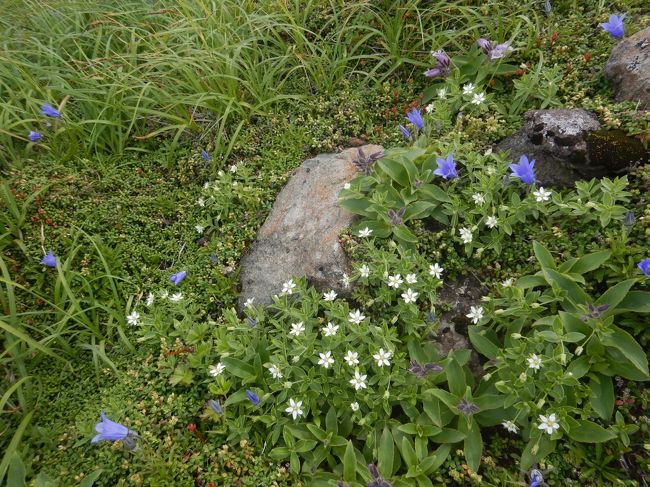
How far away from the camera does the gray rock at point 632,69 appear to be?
128 inches

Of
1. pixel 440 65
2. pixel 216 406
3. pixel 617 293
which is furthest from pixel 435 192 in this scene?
pixel 216 406

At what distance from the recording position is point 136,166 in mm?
4312

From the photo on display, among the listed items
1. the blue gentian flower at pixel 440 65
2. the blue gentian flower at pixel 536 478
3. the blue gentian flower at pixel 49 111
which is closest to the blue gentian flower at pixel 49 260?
the blue gentian flower at pixel 49 111

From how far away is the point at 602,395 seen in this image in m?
2.47

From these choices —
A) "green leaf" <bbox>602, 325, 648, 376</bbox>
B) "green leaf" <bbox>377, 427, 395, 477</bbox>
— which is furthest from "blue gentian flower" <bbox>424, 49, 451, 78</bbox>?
"green leaf" <bbox>377, 427, 395, 477</bbox>

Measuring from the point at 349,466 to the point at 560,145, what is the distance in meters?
2.41

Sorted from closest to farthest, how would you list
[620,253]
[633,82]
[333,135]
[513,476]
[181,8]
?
1. [513,476]
2. [620,253]
3. [633,82]
4. [333,135]
5. [181,8]

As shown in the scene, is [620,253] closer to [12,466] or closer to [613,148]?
[613,148]

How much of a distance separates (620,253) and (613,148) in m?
0.79

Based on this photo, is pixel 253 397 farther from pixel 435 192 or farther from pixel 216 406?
pixel 435 192

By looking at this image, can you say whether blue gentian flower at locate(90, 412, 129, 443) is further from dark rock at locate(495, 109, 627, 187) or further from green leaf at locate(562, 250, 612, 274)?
dark rock at locate(495, 109, 627, 187)

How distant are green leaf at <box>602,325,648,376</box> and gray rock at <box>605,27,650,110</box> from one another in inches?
68.7

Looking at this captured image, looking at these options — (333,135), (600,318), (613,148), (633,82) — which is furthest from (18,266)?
(633,82)

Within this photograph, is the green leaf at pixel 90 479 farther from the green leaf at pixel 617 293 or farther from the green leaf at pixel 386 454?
the green leaf at pixel 617 293
